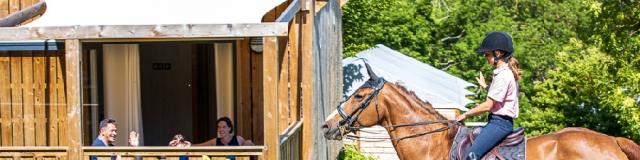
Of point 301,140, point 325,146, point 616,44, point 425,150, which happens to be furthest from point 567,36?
point 425,150

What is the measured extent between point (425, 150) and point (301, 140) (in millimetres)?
3417

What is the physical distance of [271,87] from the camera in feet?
35.4

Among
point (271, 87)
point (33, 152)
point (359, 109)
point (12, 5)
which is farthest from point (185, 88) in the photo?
point (359, 109)

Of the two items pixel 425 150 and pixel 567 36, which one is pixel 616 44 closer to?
pixel 425 150

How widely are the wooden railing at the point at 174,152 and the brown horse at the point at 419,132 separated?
0.79m

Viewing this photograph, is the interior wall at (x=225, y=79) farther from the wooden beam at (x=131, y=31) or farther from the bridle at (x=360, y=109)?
the bridle at (x=360, y=109)

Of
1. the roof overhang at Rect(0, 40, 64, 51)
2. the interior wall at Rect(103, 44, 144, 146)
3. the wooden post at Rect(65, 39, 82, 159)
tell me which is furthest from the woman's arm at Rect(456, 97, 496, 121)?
the interior wall at Rect(103, 44, 144, 146)

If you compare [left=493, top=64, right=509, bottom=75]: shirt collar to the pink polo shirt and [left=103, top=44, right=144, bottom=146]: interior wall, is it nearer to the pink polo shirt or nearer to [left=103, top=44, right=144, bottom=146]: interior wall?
the pink polo shirt

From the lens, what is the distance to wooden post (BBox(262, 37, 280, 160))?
35.2ft

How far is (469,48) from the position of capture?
42.1m

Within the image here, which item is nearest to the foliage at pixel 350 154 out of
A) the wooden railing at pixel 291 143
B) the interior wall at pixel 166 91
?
the interior wall at pixel 166 91

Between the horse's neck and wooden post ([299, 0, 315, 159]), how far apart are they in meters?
3.38

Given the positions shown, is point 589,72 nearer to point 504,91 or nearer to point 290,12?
point 290,12

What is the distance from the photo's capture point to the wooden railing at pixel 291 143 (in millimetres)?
11562
